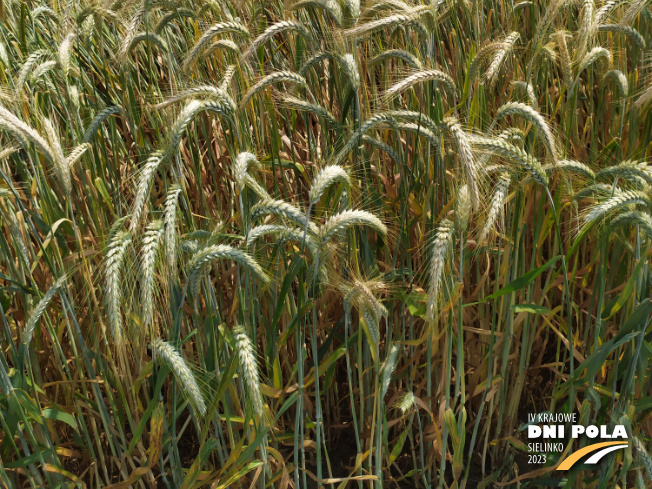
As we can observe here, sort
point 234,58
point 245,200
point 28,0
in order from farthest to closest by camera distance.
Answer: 1. point 28,0
2. point 234,58
3. point 245,200

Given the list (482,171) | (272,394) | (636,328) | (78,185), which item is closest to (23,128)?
(78,185)

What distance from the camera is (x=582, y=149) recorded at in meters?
2.11

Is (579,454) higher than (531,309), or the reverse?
(531,309)

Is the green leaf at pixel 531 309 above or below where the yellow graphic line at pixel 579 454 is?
above

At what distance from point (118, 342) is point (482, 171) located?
2.92 feet

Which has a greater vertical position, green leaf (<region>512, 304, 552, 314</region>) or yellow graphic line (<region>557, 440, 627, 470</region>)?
green leaf (<region>512, 304, 552, 314</region>)

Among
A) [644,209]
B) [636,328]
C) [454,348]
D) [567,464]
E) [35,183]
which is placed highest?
[35,183]

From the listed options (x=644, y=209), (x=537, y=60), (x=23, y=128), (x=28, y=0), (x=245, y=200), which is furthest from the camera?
(x=28, y=0)

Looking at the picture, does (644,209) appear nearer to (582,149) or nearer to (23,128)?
(582,149)

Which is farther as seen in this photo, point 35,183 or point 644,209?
point 35,183

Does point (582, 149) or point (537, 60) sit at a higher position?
point (537, 60)

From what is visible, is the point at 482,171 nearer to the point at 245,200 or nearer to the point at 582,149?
the point at 245,200

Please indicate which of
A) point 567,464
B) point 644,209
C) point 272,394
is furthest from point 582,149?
Result: point 272,394

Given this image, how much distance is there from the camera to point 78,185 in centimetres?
200
